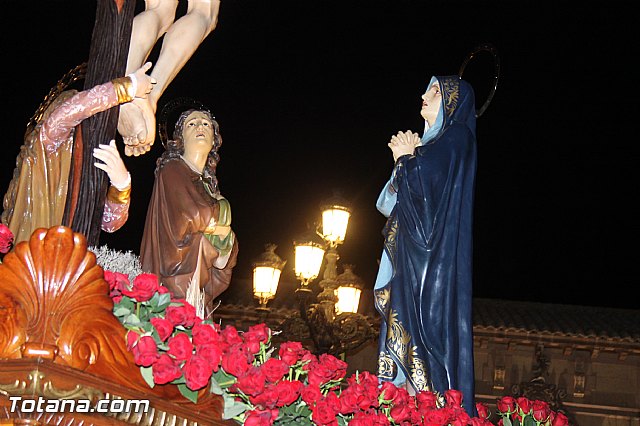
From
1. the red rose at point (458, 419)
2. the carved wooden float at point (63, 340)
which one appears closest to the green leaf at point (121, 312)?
the carved wooden float at point (63, 340)

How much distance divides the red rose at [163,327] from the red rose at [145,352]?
0.10 meters

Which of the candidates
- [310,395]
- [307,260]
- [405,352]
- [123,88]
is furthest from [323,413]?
[307,260]

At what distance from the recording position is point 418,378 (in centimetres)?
428

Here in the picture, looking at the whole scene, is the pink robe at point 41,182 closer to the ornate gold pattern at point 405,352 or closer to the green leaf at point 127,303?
the green leaf at point 127,303

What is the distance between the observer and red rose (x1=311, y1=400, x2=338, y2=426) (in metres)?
2.96

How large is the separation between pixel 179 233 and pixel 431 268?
4.10ft

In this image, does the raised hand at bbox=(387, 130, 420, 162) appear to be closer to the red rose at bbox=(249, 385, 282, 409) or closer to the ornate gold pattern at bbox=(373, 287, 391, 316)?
the ornate gold pattern at bbox=(373, 287, 391, 316)

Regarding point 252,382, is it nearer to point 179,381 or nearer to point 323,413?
point 179,381

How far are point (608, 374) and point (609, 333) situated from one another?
2.15ft

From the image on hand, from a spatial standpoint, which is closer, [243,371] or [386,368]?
[243,371]

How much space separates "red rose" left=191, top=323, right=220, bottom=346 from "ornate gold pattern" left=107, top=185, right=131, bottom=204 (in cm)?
112

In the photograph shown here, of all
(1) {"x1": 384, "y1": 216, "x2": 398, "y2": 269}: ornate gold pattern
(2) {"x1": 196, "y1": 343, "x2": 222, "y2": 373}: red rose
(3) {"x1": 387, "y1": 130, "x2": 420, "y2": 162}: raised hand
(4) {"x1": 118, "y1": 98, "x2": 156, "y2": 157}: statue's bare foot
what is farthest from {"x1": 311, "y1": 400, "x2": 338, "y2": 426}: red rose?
(3) {"x1": 387, "y1": 130, "x2": 420, "y2": 162}: raised hand

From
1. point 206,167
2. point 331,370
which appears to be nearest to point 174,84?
point 206,167

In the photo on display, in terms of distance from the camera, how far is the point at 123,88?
10.7ft
